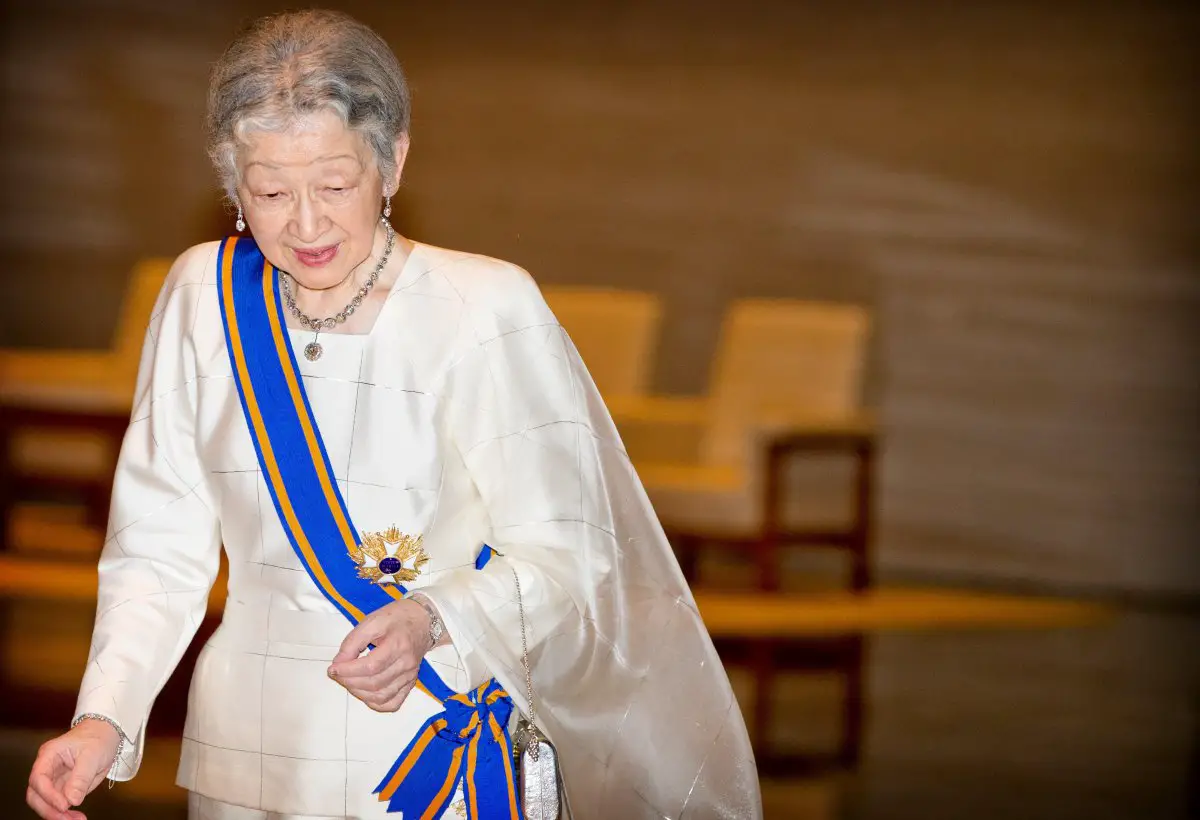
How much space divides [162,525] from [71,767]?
26 centimetres

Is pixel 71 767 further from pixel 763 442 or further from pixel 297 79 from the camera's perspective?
pixel 763 442

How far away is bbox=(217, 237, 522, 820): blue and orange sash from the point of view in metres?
1.59

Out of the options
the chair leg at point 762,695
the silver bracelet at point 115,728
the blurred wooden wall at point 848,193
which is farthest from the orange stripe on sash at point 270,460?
the blurred wooden wall at point 848,193

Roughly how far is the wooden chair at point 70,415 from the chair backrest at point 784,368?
7.92ft

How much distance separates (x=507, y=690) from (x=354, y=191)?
0.52 meters

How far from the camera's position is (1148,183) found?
7398mm

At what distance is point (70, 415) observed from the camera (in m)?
6.51

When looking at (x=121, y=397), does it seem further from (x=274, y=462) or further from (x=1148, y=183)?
(x=274, y=462)

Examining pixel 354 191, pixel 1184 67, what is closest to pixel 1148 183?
pixel 1184 67

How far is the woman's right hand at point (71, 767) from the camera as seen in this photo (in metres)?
1.49

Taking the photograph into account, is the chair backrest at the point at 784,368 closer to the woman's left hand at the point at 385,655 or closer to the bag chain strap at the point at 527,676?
the bag chain strap at the point at 527,676

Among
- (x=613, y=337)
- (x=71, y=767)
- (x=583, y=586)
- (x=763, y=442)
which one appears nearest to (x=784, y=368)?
(x=763, y=442)

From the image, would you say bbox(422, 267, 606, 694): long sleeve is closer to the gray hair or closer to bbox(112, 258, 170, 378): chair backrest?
the gray hair

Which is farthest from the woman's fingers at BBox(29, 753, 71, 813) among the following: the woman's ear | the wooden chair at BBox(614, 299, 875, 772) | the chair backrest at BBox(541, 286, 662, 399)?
the chair backrest at BBox(541, 286, 662, 399)
